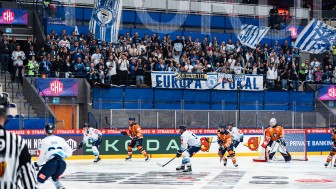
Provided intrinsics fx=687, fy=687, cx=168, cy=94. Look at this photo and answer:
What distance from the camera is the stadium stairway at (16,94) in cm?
2930

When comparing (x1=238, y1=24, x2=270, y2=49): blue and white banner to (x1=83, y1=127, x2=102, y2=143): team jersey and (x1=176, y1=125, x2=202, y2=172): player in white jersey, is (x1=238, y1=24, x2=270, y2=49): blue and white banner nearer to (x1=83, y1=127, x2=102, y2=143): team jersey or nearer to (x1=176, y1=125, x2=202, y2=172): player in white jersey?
(x1=83, y1=127, x2=102, y2=143): team jersey

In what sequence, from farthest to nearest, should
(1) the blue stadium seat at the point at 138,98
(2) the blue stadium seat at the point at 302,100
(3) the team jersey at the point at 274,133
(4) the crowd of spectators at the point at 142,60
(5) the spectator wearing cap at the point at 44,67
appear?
(2) the blue stadium seat at the point at 302,100, (1) the blue stadium seat at the point at 138,98, (4) the crowd of spectators at the point at 142,60, (5) the spectator wearing cap at the point at 44,67, (3) the team jersey at the point at 274,133

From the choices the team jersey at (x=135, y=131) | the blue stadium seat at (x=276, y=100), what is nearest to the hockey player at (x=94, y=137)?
the team jersey at (x=135, y=131)

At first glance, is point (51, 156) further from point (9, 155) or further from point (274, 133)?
point (274, 133)

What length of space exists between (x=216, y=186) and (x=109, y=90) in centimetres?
1456

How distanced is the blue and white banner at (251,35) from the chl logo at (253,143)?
6.14 meters

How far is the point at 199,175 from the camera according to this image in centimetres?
2152

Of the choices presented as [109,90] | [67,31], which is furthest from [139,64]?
[67,31]

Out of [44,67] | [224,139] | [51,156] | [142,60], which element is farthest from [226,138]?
[51,156]

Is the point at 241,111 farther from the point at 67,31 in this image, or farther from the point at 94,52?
the point at 67,31

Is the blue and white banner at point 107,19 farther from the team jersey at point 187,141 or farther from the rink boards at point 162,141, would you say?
the team jersey at point 187,141

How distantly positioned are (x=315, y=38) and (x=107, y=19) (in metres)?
12.1

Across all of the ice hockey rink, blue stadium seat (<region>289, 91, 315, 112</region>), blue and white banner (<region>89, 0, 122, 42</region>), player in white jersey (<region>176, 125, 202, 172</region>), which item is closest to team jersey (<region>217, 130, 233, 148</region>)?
the ice hockey rink

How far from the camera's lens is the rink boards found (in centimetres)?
2888
